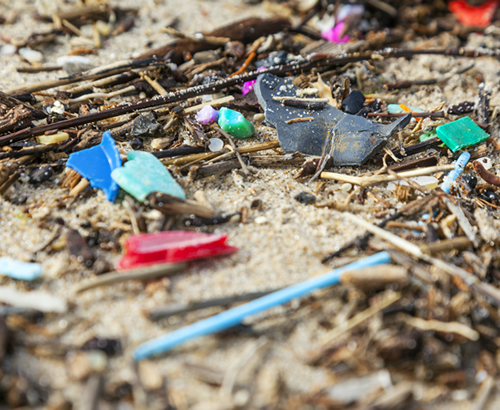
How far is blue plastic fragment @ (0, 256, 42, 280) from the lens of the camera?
66.3 inches

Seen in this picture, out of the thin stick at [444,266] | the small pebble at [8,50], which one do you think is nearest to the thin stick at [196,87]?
the small pebble at [8,50]

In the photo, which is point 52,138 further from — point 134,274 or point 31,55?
point 31,55

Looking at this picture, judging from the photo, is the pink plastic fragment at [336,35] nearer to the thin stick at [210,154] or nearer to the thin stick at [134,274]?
the thin stick at [210,154]

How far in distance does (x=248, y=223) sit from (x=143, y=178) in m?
0.63

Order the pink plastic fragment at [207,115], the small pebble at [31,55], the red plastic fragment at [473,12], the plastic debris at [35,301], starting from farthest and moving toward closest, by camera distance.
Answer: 1. the red plastic fragment at [473,12]
2. the small pebble at [31,55]
3. the pink plastic fragment at [207,115]
4. the plastic debris at [35,301]

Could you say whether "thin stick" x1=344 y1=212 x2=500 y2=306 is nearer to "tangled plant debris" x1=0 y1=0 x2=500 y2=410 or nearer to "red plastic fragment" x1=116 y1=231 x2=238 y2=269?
"tangled plant debris" x1=0 y1=0 x2=500 y2=410

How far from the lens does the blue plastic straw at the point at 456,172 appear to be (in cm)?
224

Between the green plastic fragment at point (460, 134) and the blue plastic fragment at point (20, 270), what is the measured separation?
2.58 metres

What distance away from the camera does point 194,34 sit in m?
3.46

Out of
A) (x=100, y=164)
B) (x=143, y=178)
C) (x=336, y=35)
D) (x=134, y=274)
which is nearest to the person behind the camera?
(x=134, y=274)

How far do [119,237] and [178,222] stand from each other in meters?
0.31

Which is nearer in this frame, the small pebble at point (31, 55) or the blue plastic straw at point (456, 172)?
the blue plastic straw at point (456, 172)

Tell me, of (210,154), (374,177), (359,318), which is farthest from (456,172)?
(210,154)

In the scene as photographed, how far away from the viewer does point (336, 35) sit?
3.63 metres
